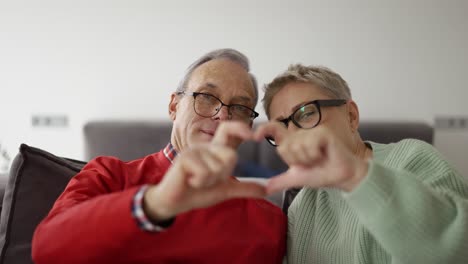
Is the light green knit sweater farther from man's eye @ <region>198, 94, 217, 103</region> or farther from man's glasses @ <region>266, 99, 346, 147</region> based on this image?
man's eye @ <region>198, 94, 217, 103</region>

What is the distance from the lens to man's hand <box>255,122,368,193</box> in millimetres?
629

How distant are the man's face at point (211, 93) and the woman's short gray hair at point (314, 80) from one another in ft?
0.27

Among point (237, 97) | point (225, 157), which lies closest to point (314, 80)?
point (237, 97)

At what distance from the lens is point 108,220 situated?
2.11 ft

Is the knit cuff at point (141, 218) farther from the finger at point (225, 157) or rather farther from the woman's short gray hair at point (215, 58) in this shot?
the woman's short gray hair at point (215, 58)

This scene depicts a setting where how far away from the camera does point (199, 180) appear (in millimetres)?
575

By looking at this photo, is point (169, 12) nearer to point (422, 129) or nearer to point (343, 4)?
point (343, 4)

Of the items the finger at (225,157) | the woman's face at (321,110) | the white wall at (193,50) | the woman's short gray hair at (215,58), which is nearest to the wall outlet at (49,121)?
the white wall at (193,50)

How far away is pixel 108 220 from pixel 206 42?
1.92 meters

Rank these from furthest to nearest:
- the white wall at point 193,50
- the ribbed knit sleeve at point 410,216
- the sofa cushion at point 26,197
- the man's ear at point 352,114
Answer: the white wall at point 193,50 → the man's ear at point 352,114 → the sofa cushion at point 26,197 → the ribbed knit sleeve at point 410,216

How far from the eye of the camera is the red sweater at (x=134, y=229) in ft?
2.14

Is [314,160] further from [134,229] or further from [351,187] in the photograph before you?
[134,229]

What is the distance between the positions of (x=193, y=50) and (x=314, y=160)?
190 cm

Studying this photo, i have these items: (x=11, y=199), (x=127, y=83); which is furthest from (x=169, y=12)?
(x=11, y=199)
